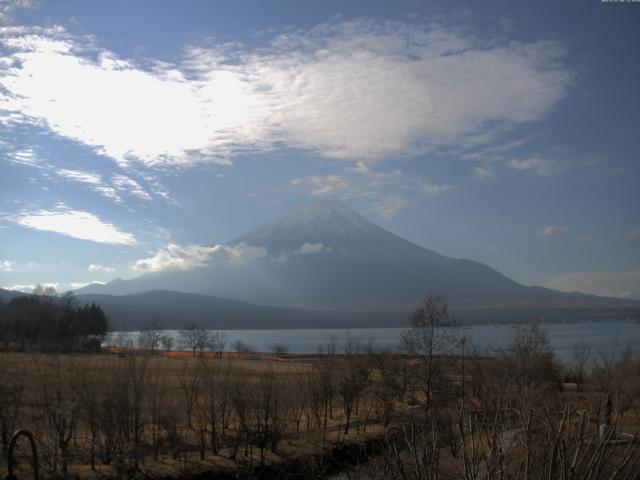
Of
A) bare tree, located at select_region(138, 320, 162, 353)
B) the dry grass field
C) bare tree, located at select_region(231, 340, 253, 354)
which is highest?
bare tree, located at select_region(138, 320, 162, 353)

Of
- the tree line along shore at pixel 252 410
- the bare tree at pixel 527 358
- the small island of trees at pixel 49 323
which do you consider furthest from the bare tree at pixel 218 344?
the bare tree at pixel 527 358

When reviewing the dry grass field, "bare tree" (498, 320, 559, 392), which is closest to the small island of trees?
the dry grass field

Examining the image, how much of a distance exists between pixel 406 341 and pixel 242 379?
35.3 feet

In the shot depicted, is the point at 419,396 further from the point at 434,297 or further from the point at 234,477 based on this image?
the point at 234,477

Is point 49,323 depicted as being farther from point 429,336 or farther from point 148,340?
point 429,336

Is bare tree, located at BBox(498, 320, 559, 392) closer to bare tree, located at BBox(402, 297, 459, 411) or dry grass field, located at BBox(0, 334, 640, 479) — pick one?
dry grass field, located at BBox(0, 334, 640, 479)

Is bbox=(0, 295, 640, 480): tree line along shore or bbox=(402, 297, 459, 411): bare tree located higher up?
bbox=(402, 297, 459, 411): bare tree

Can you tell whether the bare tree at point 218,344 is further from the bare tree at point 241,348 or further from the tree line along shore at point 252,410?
the tree line along shore at point 252,410

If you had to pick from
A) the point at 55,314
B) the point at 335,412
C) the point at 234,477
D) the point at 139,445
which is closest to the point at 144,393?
the point at 139,445

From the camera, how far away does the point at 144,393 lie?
24.1 meters

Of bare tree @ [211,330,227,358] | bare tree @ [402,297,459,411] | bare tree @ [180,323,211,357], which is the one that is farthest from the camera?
bare tree @ [180,323,211,357]

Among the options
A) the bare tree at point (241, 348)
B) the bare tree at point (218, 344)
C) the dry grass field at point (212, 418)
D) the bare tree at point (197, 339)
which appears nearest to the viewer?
the dry grass field at point (212, 418)

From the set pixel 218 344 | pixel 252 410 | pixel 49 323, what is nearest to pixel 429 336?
pixel 252 410

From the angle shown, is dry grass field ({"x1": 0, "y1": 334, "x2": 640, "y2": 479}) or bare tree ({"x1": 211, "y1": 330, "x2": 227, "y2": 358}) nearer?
dry grass field ({"x1": 0, "y1": 334, "x2": 640, "y2": 479})
